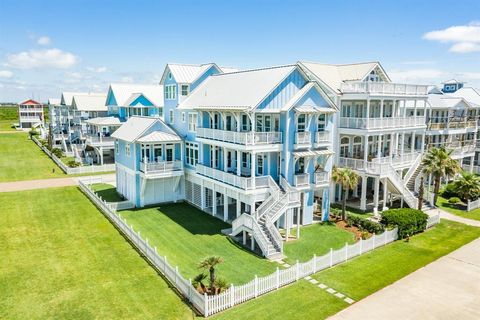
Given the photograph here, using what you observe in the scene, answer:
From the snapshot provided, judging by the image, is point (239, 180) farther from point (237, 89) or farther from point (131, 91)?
point (131, 91)

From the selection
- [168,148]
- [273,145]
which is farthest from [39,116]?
[273,145]

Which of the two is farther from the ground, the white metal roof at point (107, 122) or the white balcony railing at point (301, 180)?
the white metal roof at point (107, 122)

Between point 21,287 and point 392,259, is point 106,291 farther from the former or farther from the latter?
point 392,259

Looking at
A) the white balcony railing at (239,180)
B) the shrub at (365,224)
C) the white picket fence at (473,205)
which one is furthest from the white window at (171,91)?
the white picket fence at (473,205)

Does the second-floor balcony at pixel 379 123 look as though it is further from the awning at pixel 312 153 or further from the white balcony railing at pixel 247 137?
the white balcony railing at pixel 247 137

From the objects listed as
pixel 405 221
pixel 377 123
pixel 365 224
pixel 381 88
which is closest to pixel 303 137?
pixel 365 224

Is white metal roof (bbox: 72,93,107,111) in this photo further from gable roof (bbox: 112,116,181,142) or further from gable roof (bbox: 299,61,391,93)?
gable roof (bbox: 299,61,391,93)
